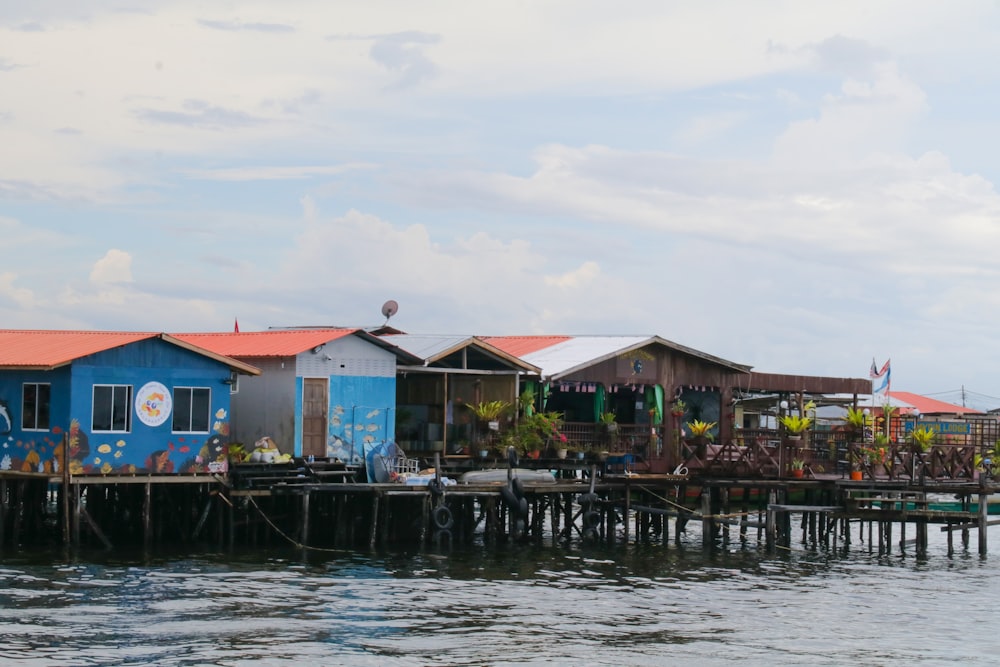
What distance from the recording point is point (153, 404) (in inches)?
1330

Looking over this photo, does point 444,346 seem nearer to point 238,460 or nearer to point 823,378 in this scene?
point 238,460

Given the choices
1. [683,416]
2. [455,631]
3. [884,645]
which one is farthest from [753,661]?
[683,416]

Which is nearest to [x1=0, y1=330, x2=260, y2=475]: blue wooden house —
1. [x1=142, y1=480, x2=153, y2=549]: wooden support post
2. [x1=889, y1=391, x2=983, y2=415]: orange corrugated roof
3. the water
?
[x1=142, y1=480, x2=153, y2=549]: wooden support post

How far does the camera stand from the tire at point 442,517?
35.9 m

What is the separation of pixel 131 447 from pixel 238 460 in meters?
2.90

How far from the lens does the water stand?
75.3 ft

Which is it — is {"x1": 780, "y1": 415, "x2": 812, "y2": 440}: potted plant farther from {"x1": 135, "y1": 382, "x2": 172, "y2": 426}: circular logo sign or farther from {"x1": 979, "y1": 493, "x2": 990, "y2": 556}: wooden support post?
{"x1": 135, "y1": 382, "x2": 172, "y2": 426}: circular logo sign

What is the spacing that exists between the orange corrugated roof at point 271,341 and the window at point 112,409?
11.1 ft

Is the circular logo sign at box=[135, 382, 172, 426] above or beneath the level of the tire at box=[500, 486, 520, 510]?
above

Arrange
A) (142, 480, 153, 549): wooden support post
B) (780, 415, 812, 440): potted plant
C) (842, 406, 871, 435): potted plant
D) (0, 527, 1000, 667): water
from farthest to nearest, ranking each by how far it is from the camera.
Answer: (842, 406, 871, 435): potted plant
(780, 415, 812, 440): potted plant
(142, 480, 153, 549): wooden support post
(0, 527, 1000, 667): water

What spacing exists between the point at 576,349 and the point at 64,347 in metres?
16.0

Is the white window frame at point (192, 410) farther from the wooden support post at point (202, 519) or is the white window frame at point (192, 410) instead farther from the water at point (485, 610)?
the water at point (485, 610)

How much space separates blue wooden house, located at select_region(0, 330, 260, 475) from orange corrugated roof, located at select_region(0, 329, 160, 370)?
5 centimetres

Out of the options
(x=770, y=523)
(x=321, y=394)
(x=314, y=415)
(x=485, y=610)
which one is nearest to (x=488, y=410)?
(x=321, y=394)
